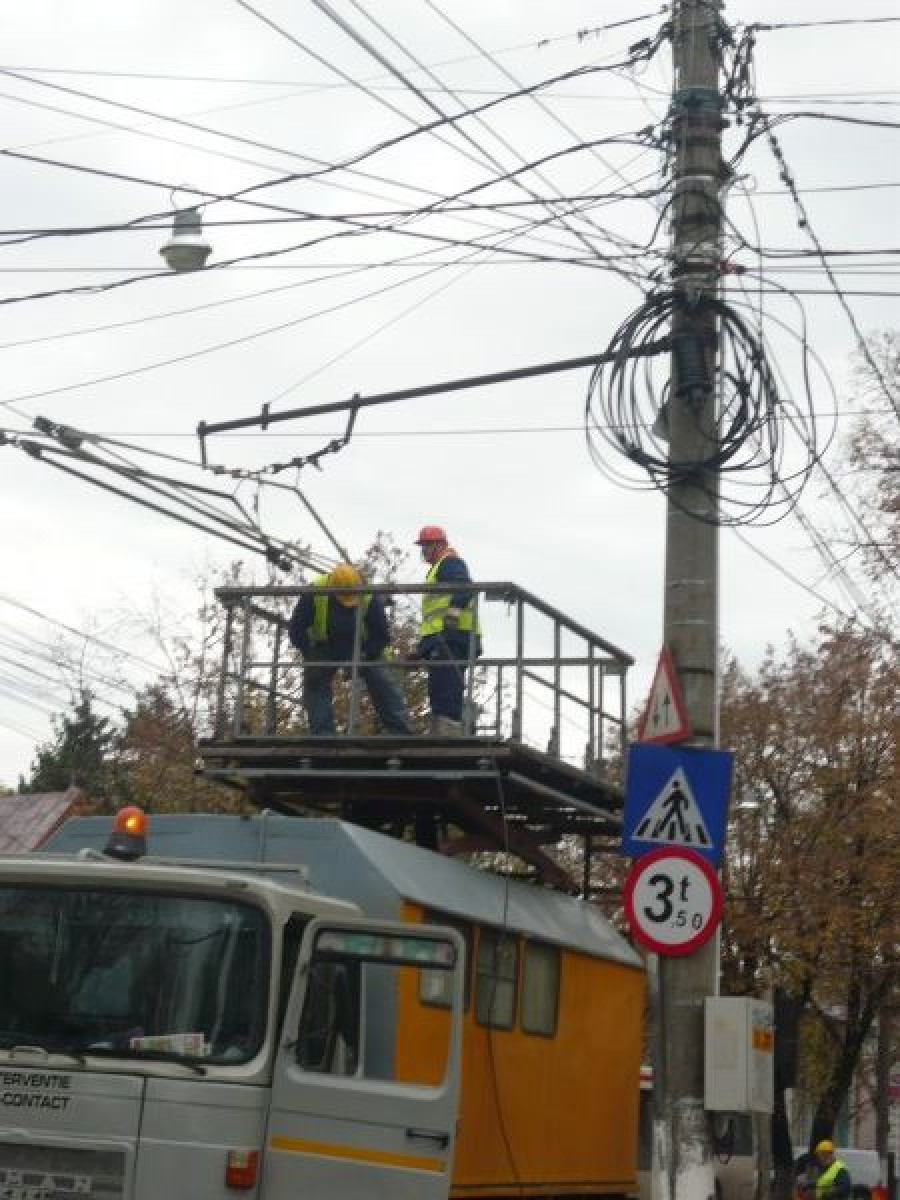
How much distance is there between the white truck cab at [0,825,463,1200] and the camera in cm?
838

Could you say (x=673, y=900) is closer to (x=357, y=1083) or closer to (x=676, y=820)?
(x=676, y=820)

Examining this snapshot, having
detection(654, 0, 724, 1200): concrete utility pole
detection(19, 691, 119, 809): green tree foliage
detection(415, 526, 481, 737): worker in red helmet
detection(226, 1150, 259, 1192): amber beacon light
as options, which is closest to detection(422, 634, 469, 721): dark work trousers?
detection(415, 526, 481, 737): worker in red helmet

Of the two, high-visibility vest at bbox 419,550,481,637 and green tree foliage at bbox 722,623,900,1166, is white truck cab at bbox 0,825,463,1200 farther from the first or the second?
green tree foliage at bbox 722,623,900,1166

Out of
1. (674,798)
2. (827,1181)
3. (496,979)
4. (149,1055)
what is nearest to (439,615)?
(674,798)

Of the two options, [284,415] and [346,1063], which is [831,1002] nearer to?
[284,415]

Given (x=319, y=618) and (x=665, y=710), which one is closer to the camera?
(x=665, y=710)

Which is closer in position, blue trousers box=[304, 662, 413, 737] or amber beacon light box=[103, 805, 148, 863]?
amber beacon light box=[103, 805, 148, 863]

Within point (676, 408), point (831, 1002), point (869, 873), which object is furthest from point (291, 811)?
point (831, 1002)

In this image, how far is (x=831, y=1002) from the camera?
34.9 meters

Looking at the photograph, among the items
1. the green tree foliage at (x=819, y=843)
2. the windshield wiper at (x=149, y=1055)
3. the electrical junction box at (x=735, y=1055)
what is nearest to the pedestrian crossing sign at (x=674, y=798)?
the electrical junction box at (x=735, y=1055)

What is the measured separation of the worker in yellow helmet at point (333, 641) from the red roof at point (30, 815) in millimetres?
21958

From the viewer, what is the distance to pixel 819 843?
32719mm

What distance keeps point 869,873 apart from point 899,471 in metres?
9.17

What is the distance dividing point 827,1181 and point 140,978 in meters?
15.2
